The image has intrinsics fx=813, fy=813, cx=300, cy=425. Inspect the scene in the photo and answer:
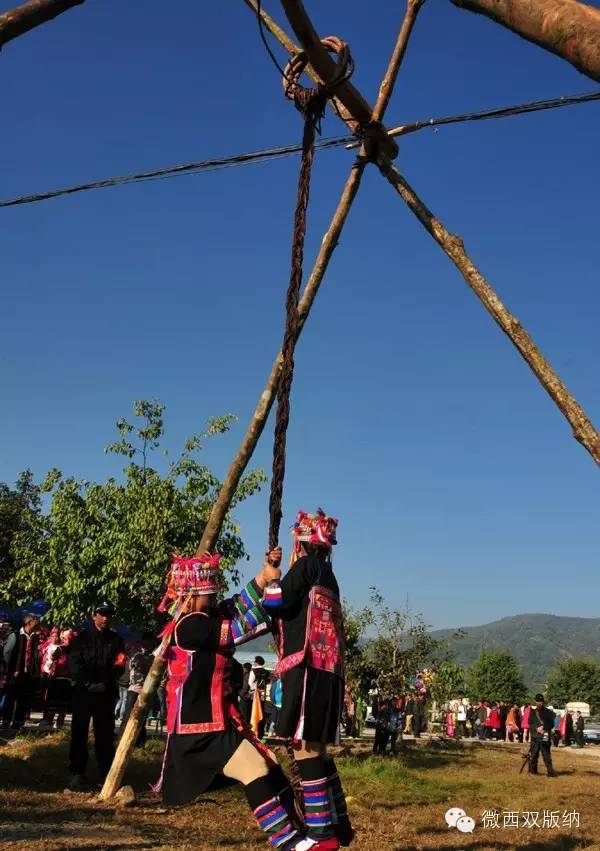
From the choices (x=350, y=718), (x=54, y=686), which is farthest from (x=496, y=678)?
(x=54, y=686)

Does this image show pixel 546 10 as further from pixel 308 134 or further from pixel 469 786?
pixel 469 786

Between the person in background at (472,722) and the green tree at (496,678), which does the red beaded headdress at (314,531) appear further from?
the green tree at (496,678)

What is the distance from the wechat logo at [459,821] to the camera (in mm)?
8195

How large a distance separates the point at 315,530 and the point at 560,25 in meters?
3.68

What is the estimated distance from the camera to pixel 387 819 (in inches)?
341

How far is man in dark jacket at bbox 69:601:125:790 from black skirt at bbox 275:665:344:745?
4.59 meters

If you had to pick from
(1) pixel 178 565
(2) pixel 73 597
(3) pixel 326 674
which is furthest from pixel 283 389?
(2) pixel 73 597

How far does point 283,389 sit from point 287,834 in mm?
2837

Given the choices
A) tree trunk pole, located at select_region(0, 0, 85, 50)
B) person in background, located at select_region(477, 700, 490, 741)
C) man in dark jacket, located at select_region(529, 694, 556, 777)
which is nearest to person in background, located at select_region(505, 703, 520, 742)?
person in background, located at select_region(477, 700, 490, 741)

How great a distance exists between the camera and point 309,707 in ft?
17.0

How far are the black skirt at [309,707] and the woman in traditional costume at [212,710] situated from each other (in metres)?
0.24

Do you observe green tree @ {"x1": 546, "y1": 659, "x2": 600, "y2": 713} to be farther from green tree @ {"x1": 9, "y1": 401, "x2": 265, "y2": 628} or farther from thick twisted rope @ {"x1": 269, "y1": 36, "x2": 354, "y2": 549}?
thick twisted rope @ {"x1": 269, "y1": 36, "x2": 354, "y2": 549}

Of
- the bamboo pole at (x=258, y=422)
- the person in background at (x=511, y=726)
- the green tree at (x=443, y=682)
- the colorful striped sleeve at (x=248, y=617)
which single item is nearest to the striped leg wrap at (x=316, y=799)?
the colorful striped sleeve at (x=248, y=617)

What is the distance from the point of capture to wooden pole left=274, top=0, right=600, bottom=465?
5055 mm
